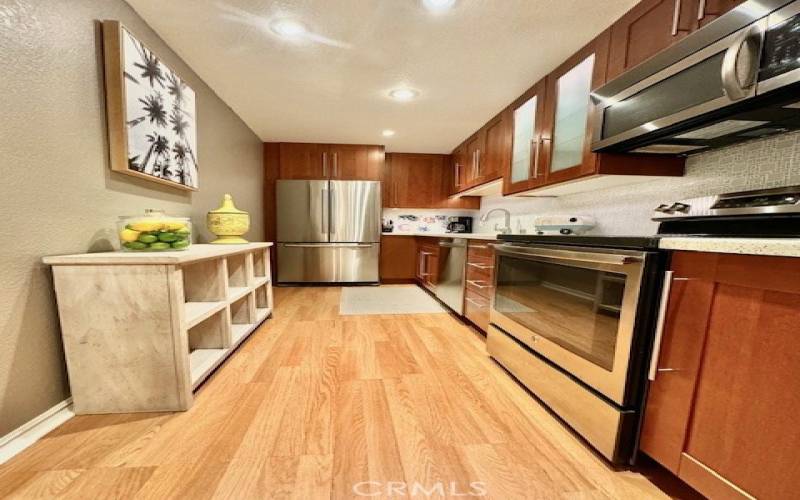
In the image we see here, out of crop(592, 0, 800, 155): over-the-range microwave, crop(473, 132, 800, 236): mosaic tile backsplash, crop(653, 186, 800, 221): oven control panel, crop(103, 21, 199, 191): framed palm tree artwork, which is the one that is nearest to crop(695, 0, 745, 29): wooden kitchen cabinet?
crop(592, 0, 800, 155): over-the-range microwave

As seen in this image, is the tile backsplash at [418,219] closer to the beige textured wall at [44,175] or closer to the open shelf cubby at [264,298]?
the open shelf cubby at [264,298]

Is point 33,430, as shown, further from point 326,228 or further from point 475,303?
point 326,228

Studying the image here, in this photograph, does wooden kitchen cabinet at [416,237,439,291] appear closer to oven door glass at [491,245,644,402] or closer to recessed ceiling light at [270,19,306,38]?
oven door glass at [491,245,644,402]

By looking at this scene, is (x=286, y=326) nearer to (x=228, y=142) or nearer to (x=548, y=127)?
(x=228, y=142)

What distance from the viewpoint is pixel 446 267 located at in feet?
9.64

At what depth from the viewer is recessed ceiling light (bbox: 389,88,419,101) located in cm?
222

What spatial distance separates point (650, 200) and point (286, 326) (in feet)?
8.57

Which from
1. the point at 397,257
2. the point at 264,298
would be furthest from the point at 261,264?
the point at 397,257

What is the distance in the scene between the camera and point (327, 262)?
3.82 metres

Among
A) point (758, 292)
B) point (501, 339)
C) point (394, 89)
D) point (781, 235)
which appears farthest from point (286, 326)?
point (781, 235)

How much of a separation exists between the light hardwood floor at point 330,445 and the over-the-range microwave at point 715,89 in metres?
1.24

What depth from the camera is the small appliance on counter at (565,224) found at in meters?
1.84

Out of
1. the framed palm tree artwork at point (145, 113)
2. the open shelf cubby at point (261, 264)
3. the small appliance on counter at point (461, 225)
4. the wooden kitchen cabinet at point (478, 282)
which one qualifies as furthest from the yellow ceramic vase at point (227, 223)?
the small appliance on counter at point (461, 225)

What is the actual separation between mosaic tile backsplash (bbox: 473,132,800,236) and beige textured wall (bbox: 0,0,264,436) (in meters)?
2.71
